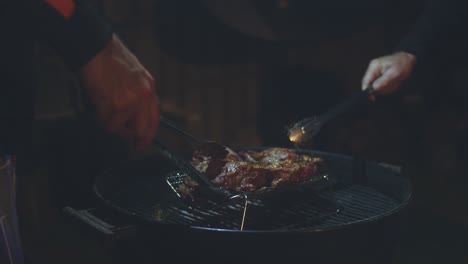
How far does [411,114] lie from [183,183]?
3721 mm

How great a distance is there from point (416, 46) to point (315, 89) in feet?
4.73

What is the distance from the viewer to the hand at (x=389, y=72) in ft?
9.86

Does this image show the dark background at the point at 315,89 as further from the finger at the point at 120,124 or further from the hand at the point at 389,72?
the finger at the point at 120,124

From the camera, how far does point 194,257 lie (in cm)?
204

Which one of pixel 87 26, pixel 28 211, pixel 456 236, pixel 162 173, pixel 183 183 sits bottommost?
pixel 28 211

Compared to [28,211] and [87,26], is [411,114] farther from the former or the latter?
[87,26]

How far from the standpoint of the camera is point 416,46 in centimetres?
327

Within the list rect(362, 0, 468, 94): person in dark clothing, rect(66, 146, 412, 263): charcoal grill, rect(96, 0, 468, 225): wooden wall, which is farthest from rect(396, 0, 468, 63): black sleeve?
rect(96, 0, 468, 225): wooden wall

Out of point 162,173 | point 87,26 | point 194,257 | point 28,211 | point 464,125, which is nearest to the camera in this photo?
point 87,26

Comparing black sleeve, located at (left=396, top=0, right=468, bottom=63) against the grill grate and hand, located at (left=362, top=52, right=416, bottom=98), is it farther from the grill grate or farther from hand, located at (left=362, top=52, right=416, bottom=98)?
the grill grate

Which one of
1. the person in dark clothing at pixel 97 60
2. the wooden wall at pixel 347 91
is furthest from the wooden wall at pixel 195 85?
the person in dark clothing at pixel 97 60

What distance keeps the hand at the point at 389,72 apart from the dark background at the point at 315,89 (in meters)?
0.89

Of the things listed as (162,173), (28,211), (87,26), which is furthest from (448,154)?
(87,26)

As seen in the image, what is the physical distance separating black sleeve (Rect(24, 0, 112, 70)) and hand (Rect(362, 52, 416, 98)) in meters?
1.68
